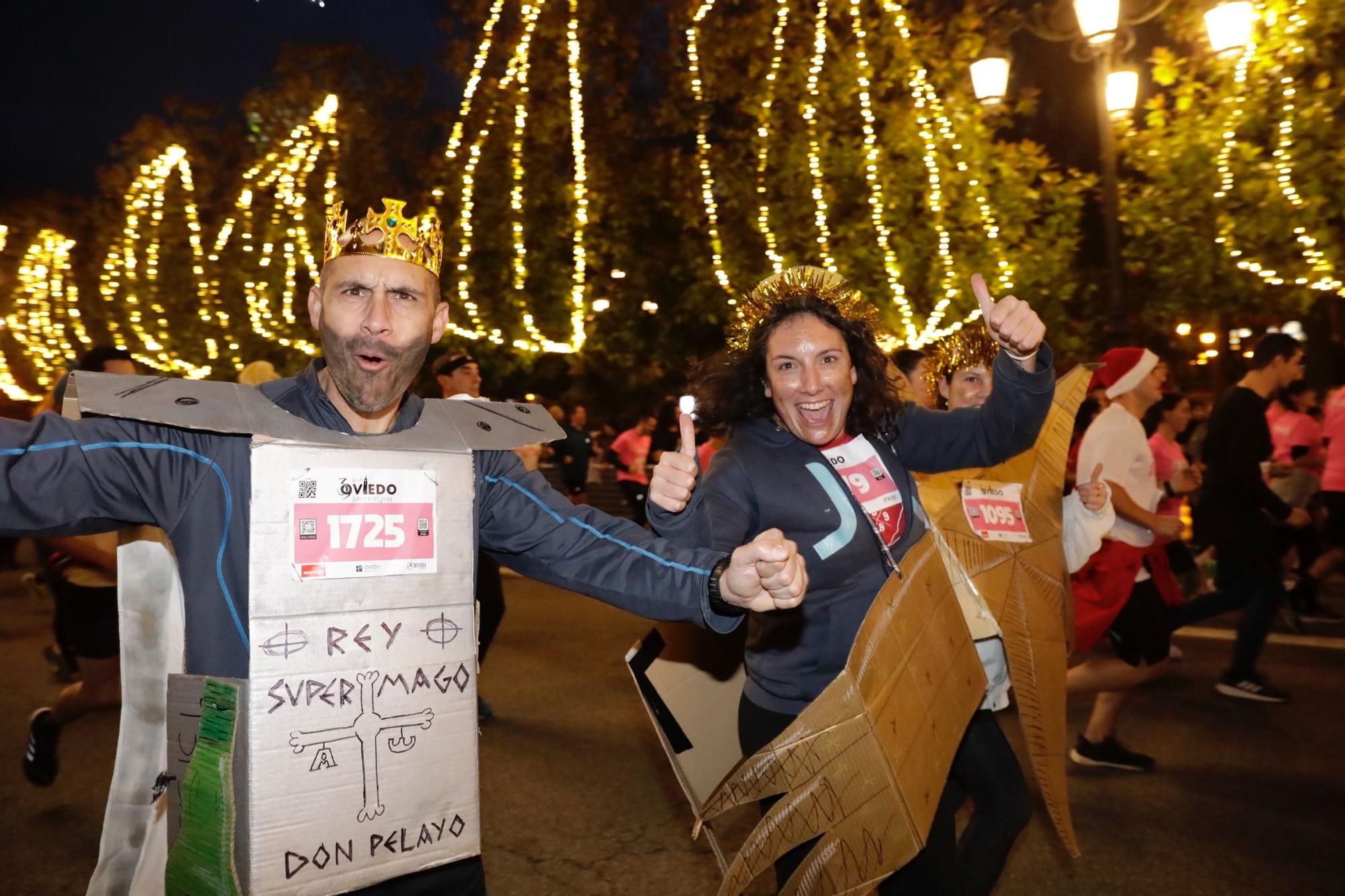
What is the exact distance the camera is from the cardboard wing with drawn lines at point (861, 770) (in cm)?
247

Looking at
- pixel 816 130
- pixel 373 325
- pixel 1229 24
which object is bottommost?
pixel 373 325

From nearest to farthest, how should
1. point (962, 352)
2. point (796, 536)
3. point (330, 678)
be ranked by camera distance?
point (330, 678), point (796, 536), point (962, 352)

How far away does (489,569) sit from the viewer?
6.59 metres

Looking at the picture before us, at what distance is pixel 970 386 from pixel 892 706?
2.61 meters

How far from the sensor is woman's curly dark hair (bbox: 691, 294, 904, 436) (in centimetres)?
331

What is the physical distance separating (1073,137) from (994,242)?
815 cm

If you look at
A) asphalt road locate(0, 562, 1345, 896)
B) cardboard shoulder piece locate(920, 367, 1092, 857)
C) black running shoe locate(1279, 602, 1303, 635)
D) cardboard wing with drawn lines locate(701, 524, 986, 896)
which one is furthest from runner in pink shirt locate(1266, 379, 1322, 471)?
cardboard wing with drawn lines locate(701, 524, 986, 896)

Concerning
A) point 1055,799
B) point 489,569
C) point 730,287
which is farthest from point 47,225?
point 1055,799

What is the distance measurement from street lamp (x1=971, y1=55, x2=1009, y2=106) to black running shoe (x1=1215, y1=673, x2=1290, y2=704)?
6.83 m

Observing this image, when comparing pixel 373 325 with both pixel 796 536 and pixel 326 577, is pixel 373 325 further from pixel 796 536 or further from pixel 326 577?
pixel 796 536

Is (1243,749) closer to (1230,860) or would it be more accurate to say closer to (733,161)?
(1230,860)

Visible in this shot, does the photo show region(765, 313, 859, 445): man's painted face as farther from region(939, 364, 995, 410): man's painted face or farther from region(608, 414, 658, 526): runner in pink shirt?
region(608, 414, 658, 526): runner in pink shirt

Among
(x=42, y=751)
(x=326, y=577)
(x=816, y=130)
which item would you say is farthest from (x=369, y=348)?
(x=816, y=130)

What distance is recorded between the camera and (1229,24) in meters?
9.70
